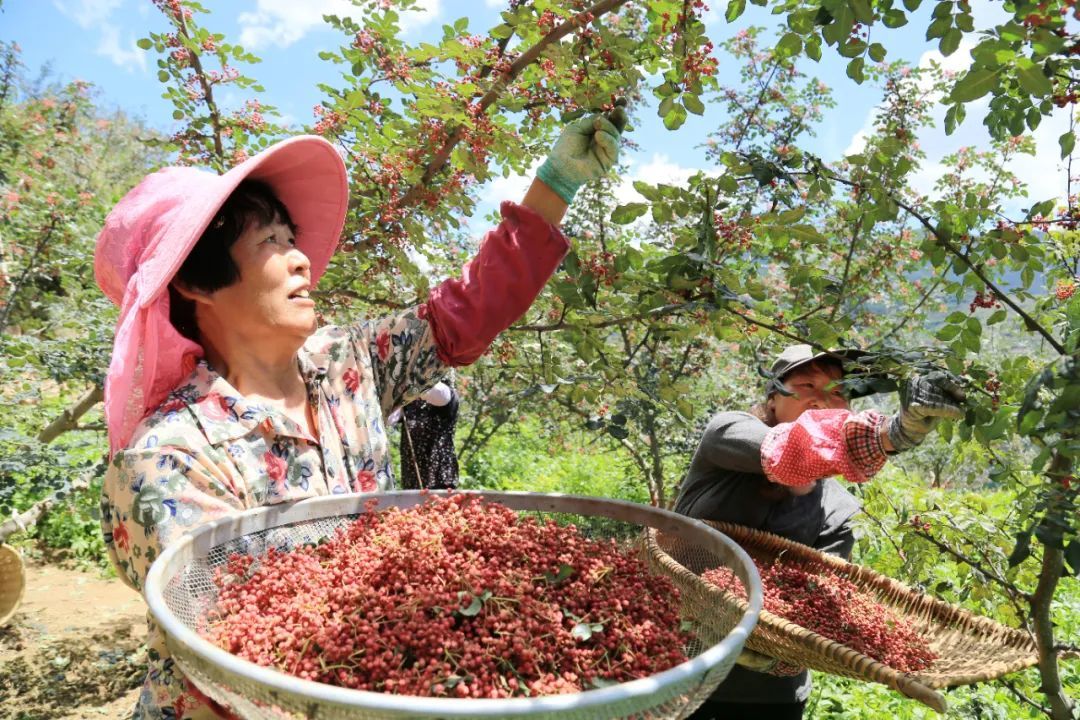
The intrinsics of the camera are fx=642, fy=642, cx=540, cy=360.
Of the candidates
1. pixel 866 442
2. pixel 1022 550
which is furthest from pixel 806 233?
pixel 1022 550

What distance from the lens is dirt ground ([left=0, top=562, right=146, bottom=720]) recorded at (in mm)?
3822

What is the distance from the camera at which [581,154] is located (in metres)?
1.43

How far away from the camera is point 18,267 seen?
5.42 metres

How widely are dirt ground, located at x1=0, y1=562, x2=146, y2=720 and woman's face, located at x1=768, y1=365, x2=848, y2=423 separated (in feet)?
13.2

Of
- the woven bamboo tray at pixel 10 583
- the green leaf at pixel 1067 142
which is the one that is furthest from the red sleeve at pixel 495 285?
the woven bamboo tray at pixel 10 583

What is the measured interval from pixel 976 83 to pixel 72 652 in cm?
568

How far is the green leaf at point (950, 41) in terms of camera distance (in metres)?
1.17

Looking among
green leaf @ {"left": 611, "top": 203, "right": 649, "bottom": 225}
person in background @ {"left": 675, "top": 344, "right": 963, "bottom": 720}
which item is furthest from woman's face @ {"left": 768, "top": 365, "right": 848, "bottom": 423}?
green leaf @ {"left": 611, "top": 203, "right": 649, "bottom": 225}

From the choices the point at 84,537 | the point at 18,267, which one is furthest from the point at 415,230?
the point at 84,537

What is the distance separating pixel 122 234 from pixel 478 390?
4450 mm

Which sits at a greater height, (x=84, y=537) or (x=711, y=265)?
(x=711, y=265)

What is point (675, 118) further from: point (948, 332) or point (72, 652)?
point (72, 652)

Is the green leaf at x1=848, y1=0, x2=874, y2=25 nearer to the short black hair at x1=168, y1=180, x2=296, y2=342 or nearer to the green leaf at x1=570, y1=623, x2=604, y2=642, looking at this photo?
the green leaf at x1=570, y1=623, x2=604, y2=642

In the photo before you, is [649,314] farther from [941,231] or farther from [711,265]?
[941,231]
